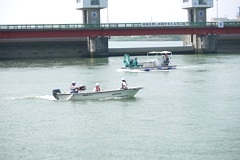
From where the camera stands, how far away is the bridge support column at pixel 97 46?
116 m

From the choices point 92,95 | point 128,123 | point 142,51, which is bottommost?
point 128,123

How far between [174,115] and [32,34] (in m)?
71.8

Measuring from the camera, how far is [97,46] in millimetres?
115938

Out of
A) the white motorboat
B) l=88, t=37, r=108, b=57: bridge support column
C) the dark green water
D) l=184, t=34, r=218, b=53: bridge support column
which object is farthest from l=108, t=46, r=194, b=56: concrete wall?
the white motorboat

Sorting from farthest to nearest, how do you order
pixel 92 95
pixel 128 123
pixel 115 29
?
1. pixel 115 29
2. pixel 92 95
3. pixel 128 123

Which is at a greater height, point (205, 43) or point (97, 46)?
point (97, 46)

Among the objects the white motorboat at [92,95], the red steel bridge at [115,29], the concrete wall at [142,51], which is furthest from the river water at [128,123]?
the concrete wall at [142,51]

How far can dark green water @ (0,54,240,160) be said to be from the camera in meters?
31.2

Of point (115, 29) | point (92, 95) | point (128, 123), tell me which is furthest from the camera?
point (115, 29)

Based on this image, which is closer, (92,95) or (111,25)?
(92,95)

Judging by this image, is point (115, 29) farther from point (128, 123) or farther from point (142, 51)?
point (128, 123)

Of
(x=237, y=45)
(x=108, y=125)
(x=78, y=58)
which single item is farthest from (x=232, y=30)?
(x=108, y=125)

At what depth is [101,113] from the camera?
42.7 m

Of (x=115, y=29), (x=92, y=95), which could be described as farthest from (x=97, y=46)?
(x=92, y=95)
